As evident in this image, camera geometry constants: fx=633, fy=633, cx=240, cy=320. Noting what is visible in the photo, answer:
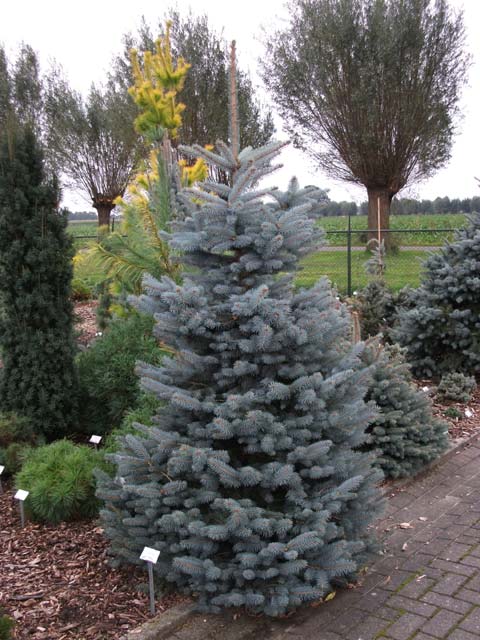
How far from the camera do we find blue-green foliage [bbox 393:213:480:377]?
7453mm

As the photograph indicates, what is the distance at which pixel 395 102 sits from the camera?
19094 millimetres

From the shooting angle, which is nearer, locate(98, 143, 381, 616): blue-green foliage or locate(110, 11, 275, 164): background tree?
locate(98, 143, 381, 616): blue-green foliage

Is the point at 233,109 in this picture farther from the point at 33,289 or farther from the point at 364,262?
the point at 364,262

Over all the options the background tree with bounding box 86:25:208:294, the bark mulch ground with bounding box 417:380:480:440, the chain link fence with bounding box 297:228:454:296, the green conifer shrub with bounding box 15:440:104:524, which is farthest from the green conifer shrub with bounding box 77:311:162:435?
the chain link fence with bounding box 297:228:454:296

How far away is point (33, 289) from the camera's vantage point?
17.1ft

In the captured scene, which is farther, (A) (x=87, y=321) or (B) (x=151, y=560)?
(A) (x=87, y=321)

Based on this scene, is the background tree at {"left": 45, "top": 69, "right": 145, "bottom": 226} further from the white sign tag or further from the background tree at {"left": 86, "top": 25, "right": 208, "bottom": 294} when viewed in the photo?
the white sign tag

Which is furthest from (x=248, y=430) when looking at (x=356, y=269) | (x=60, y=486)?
(x=356, y=269)

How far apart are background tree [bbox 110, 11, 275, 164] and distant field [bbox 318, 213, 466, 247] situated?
4.42 m

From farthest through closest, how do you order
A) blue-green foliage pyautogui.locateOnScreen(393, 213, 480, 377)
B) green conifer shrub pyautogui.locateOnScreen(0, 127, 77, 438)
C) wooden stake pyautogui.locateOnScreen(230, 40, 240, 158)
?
blue-green foliage pyautogui.locateOnScreen(393, 213, 480, 377) < green conifer shrub pyautogui.locateOnScreen(0, 127, 77, 438) < wooden stake pyautogui.locateOnScreen(230, 40, 240, 158)

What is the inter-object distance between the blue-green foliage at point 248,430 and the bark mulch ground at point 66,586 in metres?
0.19

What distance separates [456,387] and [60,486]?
4.57m

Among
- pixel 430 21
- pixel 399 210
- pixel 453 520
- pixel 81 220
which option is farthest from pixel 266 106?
pixel 453 520

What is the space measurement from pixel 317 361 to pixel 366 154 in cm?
1716
